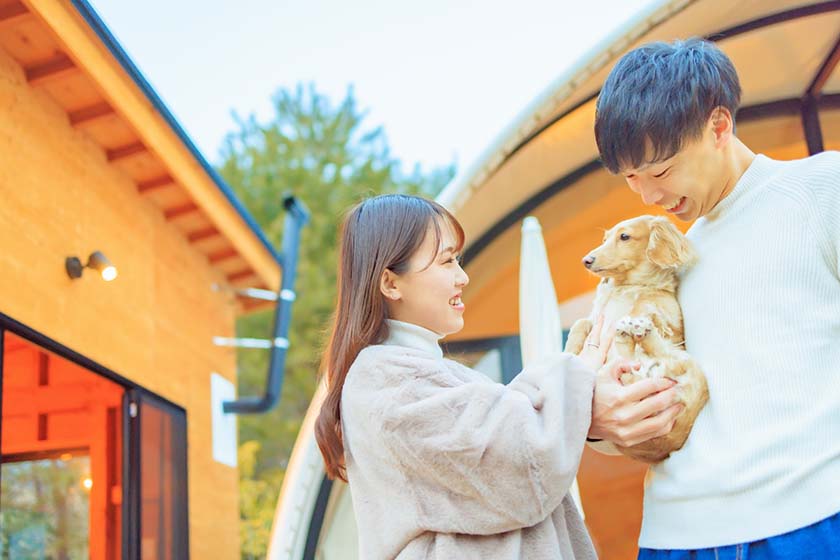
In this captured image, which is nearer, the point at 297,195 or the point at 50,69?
the point at 50,69

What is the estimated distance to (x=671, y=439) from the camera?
1732 millimetres

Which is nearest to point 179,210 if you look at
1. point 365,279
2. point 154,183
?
point 154,183

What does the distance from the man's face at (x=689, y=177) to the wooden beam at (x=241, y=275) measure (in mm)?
7469

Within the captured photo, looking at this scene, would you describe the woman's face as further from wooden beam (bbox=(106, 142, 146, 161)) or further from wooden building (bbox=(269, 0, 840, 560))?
wooden beam (bbox=(106, 142, 146, 161))

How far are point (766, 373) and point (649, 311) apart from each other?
27 centimetres

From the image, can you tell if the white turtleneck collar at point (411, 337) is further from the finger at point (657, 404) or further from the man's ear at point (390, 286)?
the finger at point (657, 404)

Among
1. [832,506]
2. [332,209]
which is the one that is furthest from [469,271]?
[332,209]

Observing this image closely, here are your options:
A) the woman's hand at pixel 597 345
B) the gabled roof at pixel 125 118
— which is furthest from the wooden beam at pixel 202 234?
the woman's hand at pixel 597 345

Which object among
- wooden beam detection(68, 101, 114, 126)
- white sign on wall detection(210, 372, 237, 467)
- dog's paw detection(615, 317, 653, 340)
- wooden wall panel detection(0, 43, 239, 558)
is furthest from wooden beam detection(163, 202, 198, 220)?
dog's paw detection(615, 317, 653, 340)

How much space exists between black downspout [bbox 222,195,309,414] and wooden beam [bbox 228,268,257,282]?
436 mm

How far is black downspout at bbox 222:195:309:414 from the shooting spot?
8.34 metres

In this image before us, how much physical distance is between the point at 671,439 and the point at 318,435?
65 centimetres

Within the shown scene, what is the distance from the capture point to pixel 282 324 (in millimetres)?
8461

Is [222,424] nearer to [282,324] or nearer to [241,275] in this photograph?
[282,324]
